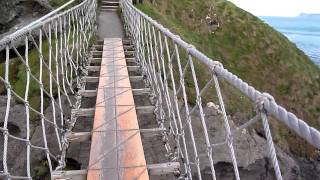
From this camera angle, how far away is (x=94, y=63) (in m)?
9.83

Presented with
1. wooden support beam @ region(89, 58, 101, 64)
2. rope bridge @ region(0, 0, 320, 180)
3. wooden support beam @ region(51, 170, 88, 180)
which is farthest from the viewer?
wooden support beam @ region(89, 58, 101, 64)

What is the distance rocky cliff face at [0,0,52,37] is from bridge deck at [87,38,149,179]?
6.40 m

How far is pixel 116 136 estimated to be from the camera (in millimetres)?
4785

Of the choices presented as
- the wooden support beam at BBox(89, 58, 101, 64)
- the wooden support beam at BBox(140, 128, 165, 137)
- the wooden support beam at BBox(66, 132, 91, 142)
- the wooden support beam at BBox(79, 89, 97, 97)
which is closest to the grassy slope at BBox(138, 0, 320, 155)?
the wooden support beam at BBox(89, 58, 101, 64)

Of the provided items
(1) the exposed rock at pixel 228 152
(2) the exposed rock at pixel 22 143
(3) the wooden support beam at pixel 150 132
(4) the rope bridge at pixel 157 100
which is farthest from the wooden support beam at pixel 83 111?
(1) the exposed rock at pixel 228 152

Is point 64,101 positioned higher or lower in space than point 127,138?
lower

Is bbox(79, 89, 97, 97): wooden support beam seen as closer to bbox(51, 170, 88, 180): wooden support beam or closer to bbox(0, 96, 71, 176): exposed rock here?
Result: bbox(0, 96, 71, 176): exposed rock

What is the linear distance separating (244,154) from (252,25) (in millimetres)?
15652

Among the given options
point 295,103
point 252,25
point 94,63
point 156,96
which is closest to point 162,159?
point 156,96

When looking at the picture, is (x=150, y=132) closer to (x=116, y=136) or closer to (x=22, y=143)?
(x=116, y=136)

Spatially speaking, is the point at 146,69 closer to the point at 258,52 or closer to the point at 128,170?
the point at 128,170

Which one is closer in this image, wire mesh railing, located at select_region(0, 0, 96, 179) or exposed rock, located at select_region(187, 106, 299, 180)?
wire mesh railing, located at select_region(0, 0, 96, 179)

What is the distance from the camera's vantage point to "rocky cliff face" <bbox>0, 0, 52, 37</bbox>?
12.6m

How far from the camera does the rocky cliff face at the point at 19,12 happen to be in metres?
12.6
